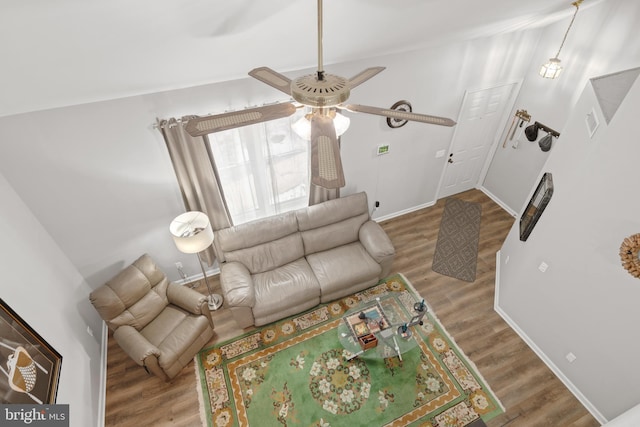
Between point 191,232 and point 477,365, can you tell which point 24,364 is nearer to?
point 191,232

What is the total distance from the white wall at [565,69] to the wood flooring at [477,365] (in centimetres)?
146

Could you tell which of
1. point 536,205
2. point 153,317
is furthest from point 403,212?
point 153,317

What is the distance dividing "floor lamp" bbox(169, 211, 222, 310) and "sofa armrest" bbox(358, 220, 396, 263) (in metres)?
2.09

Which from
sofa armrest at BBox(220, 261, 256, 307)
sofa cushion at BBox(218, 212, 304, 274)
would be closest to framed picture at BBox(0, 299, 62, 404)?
sofa armrest at BBox(220, 261, 256, 307)

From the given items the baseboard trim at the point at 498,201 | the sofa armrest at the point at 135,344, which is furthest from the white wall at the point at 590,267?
the sofa armrest at the point at 135,344

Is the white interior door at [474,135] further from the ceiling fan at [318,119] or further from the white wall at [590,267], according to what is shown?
the ceiling fan at [318,119]

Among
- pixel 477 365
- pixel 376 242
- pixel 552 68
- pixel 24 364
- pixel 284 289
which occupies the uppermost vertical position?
pixel 552 68

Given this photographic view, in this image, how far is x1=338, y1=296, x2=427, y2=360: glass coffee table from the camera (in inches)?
153

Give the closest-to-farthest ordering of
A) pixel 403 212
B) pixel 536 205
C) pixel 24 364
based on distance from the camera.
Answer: pixel 24 364
pixel 536 205
pixel 403 212

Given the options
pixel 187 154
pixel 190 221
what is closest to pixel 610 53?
pixel 187 154

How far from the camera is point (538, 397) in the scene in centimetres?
380

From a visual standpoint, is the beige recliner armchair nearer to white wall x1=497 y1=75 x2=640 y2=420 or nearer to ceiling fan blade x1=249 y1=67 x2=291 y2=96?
ceiling fan blade x1=249 y1=67 x2=291 y2=96

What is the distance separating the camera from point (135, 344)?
11.7ft

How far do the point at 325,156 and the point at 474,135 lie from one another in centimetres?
513
